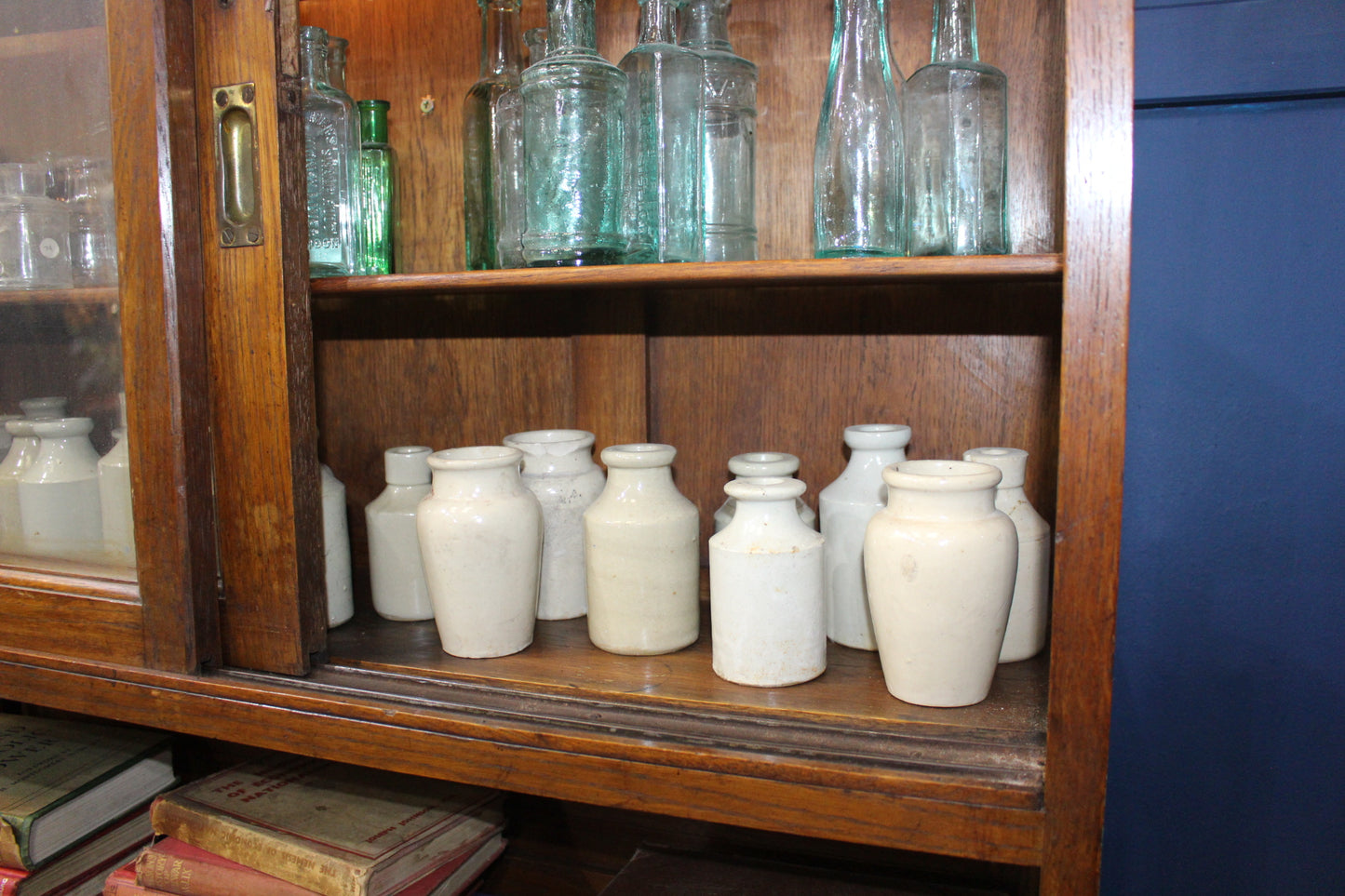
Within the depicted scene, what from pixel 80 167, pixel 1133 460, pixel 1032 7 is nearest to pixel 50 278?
pixel 80 167

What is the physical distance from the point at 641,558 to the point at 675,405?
32 centimetres

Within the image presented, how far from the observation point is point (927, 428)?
107 cm

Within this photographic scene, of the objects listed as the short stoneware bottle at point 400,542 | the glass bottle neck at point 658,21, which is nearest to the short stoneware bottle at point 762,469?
the short stoneware bottle at point 400,542

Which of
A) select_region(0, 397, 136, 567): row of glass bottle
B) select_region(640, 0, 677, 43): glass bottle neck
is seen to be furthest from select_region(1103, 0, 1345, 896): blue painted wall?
select_region(0, 397, 136, 567): row of glass bottle

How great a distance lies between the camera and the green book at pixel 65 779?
39.5 inches

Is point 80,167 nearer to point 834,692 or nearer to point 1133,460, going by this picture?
point 834,692

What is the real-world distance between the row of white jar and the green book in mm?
387

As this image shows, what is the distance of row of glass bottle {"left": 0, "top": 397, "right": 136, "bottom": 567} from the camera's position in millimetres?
921

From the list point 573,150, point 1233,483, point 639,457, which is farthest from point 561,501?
point 1233,483

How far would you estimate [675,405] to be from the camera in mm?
1169

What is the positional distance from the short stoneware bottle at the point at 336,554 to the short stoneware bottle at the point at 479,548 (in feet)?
0.54

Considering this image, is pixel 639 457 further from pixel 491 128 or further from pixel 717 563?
pixel 491 128

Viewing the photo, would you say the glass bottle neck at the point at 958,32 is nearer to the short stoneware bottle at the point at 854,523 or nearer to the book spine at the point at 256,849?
the short stoneware bottle at the point at 854,523

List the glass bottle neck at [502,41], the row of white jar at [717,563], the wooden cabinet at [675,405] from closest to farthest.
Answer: the wooden cabinet at [675,405], the row of white jar at [717,563], the glass bottle neck at [502,41]
